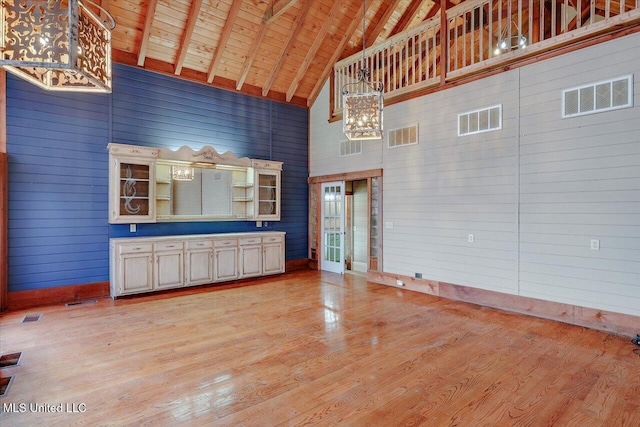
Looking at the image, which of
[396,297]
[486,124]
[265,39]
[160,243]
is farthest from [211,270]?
[486,124]

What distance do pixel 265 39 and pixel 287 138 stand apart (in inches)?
84.0

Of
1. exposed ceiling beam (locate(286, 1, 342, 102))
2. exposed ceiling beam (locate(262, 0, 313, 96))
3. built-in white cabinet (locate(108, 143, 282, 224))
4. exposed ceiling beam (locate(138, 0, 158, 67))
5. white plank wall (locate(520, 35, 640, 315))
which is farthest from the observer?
exposed ceiling beam (locate(286, 1, 342, 102))

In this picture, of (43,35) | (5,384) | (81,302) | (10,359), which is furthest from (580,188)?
(81,302)

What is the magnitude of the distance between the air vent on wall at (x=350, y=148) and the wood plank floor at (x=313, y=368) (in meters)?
3.47

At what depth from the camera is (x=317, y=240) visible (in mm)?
8078

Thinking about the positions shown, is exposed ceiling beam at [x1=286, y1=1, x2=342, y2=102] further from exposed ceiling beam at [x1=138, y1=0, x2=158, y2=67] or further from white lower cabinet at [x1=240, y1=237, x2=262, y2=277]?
white lower cabinet at [x1=240, y1=237, x2=262, y2=277]

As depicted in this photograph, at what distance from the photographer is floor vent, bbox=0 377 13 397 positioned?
2.65 m

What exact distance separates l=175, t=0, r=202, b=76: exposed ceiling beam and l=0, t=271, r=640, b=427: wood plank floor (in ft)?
14.2

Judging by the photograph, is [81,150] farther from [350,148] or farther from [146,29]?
[350,148]

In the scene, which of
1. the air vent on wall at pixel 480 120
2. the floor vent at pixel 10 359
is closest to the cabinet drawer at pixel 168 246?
the floor vent at pixel 10 359

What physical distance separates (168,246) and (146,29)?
11.6 feet

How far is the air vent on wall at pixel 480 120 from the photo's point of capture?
4.96 m

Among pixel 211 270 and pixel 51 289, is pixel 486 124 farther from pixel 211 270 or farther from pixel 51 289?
pixel 51 289

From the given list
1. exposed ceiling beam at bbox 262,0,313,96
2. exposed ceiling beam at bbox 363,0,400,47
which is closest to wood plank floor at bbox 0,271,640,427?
exposed ceiling beam at bbox 262,0,313,96
